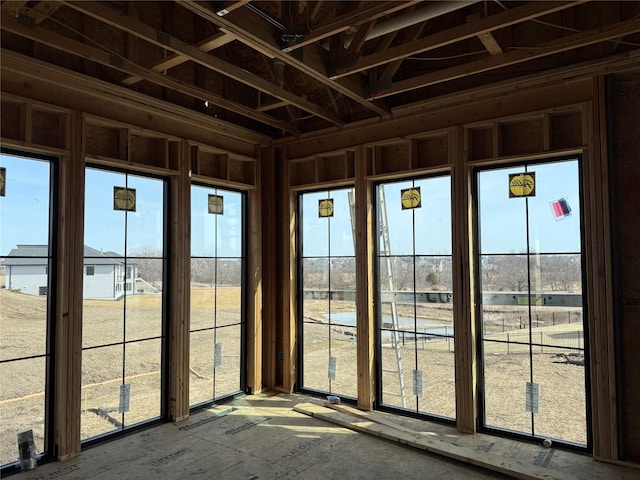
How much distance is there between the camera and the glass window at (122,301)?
13.7ft

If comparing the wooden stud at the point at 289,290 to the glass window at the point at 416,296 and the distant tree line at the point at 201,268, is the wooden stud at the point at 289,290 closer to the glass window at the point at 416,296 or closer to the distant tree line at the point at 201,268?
the distant tree line at the point at 201,268

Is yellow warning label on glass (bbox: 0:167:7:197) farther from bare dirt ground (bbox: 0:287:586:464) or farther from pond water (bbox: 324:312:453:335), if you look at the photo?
pond water (bbox: 324:312:453:335)

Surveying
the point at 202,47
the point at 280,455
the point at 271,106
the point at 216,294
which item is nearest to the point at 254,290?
the point at 216,294

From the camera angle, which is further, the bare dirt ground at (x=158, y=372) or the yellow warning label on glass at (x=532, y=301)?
the yellow warning label on glass at (x=532, y=301)

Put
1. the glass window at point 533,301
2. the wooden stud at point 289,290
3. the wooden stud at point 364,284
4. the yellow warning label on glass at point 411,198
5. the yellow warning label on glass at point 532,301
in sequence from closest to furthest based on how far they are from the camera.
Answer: the glass window at point 533,301 → the yellow warning label on glass at point 532,301 → the yellow warning label on glass at point 411,198 → the wooden stud at point 364,284 → the wooden stud at point 289,290

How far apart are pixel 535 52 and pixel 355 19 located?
166 centimetres

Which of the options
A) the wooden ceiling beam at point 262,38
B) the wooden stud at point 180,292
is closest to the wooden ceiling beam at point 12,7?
the wooden ceiling beam at point 262,38

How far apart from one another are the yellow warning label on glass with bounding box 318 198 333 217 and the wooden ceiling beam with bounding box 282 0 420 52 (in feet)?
8.49

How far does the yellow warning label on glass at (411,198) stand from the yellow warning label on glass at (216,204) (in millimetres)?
2379

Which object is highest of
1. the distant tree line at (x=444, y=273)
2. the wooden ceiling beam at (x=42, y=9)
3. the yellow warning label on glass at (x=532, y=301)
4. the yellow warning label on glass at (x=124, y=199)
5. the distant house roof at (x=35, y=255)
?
the wooden ceiling beam at (x=42, y=9)

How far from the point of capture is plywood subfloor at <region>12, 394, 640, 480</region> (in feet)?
11.6

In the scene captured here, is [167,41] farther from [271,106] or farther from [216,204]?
[216,204]

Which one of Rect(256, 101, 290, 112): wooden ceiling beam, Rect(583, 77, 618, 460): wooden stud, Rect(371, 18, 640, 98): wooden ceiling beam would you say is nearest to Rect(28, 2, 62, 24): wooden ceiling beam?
Rect(256, 101, 290, 112): wooden ceiling beam

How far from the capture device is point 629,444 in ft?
11.8
